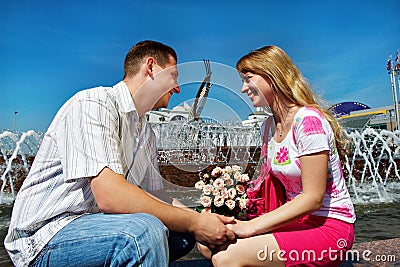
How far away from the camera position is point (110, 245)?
5.30ft

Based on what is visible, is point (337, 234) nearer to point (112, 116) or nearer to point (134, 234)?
point (134, 234)

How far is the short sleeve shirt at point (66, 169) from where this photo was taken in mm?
1731

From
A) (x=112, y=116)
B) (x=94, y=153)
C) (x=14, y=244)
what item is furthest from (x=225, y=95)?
(x=14, y=244)

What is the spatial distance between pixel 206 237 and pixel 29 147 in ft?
24.9

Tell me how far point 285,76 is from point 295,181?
0.63 m

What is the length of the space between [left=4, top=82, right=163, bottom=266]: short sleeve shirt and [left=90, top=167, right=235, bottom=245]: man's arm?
6cm

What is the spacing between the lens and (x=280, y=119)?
233cm

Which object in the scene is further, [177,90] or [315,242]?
[177,90]

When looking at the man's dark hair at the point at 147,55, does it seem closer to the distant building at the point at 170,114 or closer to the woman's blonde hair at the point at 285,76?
the distant building at the point at 170,114

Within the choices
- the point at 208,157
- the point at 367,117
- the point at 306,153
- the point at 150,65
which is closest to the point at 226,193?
the point at 306,153

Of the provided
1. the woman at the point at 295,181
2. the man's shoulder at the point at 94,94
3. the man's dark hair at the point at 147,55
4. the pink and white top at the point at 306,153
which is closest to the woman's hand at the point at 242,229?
the woman at the point at 295,181

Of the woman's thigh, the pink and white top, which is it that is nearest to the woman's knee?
the woman's thigh

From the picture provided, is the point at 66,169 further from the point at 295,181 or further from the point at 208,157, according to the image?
the point at 208,157

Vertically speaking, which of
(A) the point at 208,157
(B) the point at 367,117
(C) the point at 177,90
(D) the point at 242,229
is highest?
(B) the point at 367,117
